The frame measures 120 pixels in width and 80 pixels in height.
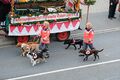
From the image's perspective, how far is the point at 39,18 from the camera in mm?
15000

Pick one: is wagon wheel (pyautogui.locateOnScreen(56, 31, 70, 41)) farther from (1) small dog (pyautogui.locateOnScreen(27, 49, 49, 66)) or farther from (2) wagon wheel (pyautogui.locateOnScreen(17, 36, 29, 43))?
(1) small dog (pyautogui.locateOnScreen(27, 49, 49, 66))

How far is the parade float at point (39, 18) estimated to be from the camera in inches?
576

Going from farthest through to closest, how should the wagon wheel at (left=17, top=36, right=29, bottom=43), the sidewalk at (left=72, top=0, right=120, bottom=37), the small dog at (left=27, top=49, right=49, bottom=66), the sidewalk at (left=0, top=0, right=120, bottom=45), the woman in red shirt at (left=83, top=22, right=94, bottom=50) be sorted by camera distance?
the sidewalk at (left=72, top=0, right=120, bottom=37), the sidewalk at (left=0, top=0, right=120, bottom=45), the wagon wheel at (left=17, top=36, right=29, bottom=43), the woman in red shirt at (left=83, top=22, right=94, bottom=50), the small dog at (left=27, top=49, right=49, bottom=66)

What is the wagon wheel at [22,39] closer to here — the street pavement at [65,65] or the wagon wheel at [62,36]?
the street pavement at [65,65]

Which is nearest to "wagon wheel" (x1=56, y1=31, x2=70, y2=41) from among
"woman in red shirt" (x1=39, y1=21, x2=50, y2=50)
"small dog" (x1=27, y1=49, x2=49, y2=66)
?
"woman in red shirt" (x1=39, y1=21, x2=50, y2=50)

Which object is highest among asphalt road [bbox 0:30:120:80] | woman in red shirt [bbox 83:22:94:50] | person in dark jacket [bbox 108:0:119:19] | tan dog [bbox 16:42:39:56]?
person in dark jacket [bbox 108:0:119:19]

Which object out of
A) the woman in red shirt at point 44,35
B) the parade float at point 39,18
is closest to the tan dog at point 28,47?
the woman in red shirt at point 44,35

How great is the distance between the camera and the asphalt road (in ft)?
40.1

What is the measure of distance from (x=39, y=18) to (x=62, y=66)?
109 inches

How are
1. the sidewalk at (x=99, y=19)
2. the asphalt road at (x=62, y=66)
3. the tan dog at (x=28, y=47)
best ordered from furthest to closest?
the sidewalk at (x=99, y=19) → the tan dog at (x=28, y=47) → the asphalt road at (x=62, y=66)

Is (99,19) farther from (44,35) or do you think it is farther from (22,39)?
(44,35)

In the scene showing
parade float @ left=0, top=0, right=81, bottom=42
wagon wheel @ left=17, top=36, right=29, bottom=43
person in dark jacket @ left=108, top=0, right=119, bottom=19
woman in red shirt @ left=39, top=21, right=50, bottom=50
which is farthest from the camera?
person in dark jacket @ left=108, top=0, right=119, bottom=19

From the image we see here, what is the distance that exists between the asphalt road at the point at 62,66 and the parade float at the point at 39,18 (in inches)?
26.1

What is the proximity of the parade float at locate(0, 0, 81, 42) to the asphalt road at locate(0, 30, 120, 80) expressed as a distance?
0.66 meters
